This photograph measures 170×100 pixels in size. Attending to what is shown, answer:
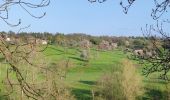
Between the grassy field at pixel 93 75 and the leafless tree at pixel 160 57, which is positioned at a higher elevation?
the leafless tree at pixel 160 57

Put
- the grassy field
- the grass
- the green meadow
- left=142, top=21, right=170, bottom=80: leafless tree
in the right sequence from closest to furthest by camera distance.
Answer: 1. left=142, top=21, right=170, bottom=80: leafless tree
2. the grassy field
3. the green meadow
4. the grass

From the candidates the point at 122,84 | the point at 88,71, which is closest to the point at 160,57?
the point at 122,84

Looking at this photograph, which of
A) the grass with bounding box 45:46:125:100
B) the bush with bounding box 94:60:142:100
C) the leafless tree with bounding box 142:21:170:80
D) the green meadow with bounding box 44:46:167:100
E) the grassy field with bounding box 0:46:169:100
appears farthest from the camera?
the grass with bounding box 45:46:125:100

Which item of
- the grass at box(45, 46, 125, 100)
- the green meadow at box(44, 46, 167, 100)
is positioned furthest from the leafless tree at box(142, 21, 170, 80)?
the grass at box(45, 46, 125, 100)

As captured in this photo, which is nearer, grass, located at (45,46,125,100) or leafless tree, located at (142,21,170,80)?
leafless tree, located at (142,21,170,80)

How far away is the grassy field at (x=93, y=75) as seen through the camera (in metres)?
57.0

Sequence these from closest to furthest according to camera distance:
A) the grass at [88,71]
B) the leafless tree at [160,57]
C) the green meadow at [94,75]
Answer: the leafless tree at [160,57]
the green meadow at [94,75]
the grass at [88,71]

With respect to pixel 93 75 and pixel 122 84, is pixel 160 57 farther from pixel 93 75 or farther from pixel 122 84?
pixel 93 75

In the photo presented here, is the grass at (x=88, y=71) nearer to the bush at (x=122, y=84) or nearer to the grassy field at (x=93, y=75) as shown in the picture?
the grassy field at (x=93, y=75)

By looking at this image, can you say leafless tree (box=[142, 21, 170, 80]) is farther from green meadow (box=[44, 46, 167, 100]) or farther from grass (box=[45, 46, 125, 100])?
grass (box=[45, 46, 125, 100])

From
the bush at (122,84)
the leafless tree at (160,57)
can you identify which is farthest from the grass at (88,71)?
the leafless tree at (160,57)

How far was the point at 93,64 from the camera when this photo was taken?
83.4m

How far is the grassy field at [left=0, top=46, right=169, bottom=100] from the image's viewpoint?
187ft

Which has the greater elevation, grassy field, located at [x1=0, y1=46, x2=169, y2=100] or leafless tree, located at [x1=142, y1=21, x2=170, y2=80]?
leafless tree, located at [x1=142, y1=21, x2=170, y2=80]
